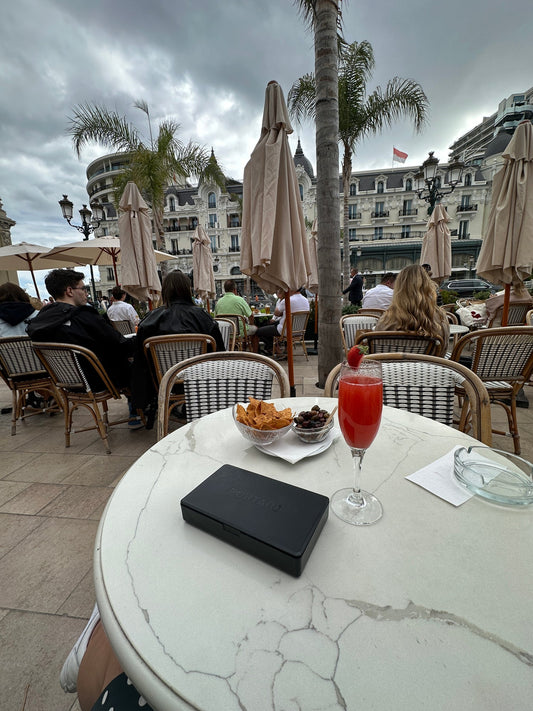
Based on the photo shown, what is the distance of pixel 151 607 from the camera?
17.9 inches

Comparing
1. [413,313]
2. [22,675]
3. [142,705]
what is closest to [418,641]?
[142,705]

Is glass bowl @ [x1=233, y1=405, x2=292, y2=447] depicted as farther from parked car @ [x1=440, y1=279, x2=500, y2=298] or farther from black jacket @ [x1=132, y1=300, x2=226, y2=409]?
parked car @ [x1=440, y1=279, x2=500, y2=298]

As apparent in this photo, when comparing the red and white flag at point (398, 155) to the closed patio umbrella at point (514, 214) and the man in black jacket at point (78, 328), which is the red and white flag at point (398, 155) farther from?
the man in black jacket at point (78, 328)

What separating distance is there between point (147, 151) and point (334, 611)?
10.9 m

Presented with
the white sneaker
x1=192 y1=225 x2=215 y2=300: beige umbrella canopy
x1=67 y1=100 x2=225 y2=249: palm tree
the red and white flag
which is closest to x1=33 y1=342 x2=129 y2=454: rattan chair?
the white sneaker

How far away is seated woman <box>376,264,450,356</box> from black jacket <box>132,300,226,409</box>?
1.58 metres

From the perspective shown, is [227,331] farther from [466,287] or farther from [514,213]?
[466,287]

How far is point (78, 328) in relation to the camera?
2697 millimetres

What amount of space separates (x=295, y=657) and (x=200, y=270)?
694 centimetres

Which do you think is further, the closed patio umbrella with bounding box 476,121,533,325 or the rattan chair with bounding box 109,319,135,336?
the rattan chair with bounding box 109,319,135,336

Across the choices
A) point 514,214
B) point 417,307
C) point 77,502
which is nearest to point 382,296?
point 514,214

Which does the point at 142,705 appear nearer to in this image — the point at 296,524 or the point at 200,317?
the point at 296,524

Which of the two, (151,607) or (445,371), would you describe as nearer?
(151,607)

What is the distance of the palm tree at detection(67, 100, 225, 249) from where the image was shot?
7.92m
